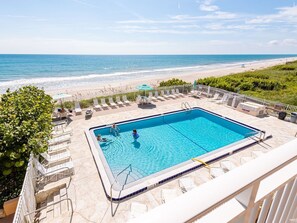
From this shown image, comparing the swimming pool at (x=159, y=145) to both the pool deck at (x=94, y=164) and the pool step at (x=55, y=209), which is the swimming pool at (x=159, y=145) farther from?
the pool step at (x=55, y=209)

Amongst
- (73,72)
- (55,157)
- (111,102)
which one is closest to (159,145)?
(55,157)

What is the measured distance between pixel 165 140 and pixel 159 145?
71 centimetres

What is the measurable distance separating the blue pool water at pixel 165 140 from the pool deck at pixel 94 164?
0.87 metres

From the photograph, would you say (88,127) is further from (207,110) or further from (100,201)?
(207,110)

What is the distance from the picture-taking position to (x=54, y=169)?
6945 mm

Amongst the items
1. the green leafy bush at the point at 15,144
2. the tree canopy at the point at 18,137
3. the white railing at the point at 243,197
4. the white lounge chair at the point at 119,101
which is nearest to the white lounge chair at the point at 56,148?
the tree canopy at the point at 18,137

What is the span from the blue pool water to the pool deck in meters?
0.87

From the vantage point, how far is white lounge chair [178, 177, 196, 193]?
20.3ft

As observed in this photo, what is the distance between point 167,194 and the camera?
5.91 metres

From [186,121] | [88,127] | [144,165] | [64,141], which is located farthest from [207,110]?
[64,141]

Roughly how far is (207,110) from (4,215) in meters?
13.4

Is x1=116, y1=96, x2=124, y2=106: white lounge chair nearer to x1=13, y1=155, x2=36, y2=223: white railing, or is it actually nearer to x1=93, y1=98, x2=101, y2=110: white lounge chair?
x1=93, y1=98, x2=101, y2=110: white lounge chair

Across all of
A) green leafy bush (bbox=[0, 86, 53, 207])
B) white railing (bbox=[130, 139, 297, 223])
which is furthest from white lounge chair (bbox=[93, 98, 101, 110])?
white railing (bbox=[130, 139, 297, 223])

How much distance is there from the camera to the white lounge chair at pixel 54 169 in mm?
6627
